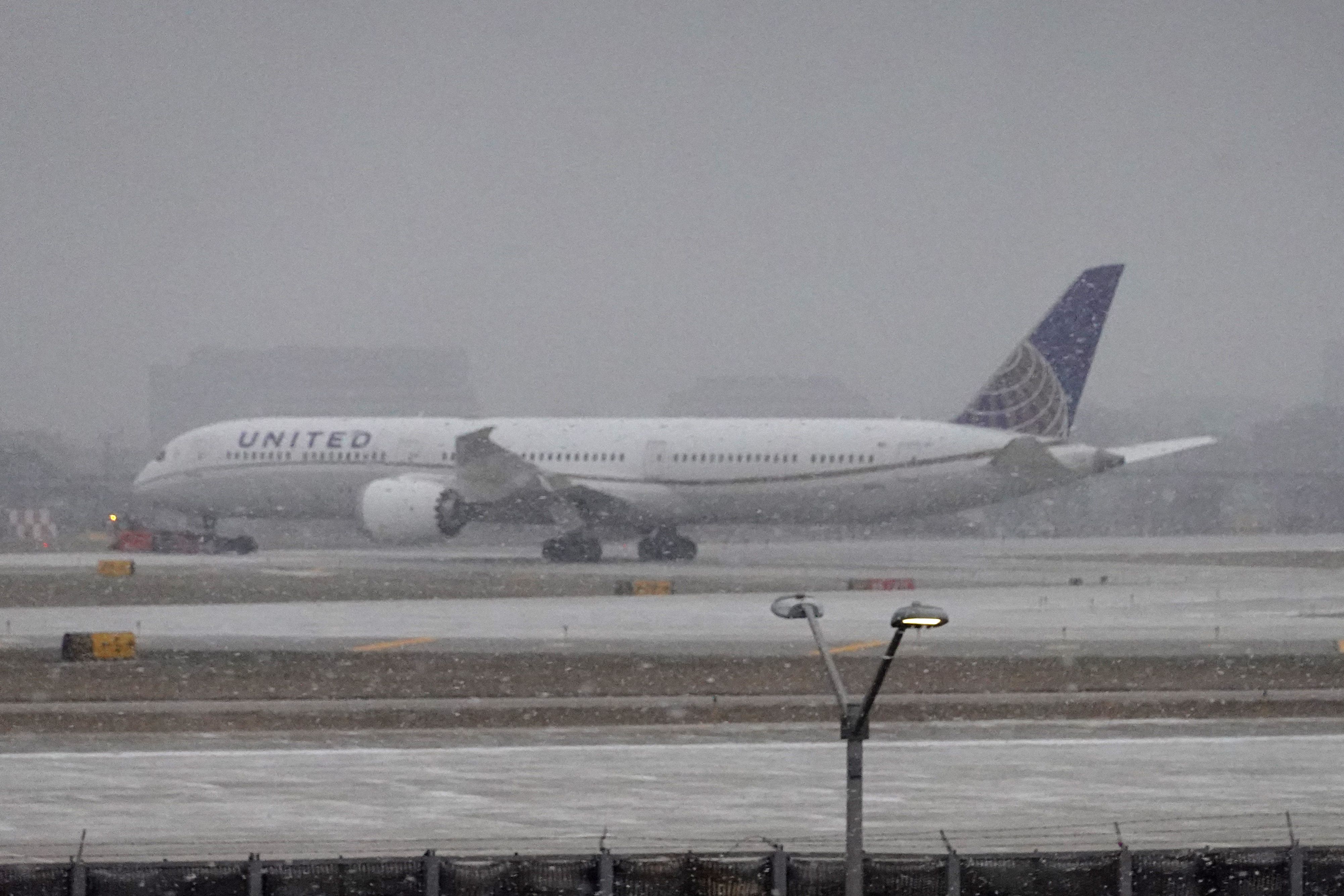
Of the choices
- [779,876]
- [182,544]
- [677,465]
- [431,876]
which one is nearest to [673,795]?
[779,876]

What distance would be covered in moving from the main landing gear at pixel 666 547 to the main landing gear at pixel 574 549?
9.50 ft

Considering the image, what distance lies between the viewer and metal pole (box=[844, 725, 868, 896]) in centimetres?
1589

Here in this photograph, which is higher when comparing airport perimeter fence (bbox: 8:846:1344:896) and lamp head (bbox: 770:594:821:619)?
lamp head (bbox: 770:594:821:619)

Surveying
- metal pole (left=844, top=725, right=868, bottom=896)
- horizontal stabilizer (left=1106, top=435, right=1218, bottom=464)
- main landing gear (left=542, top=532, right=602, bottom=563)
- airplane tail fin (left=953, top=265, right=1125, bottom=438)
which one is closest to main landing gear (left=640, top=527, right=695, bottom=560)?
main landing gear (left=542, top=532, right=602, bottom=563)

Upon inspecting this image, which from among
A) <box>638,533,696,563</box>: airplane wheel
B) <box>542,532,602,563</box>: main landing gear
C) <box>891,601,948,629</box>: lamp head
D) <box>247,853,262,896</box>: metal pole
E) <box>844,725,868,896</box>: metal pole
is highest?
<box>638,533,696,563</box>: airplane wheel

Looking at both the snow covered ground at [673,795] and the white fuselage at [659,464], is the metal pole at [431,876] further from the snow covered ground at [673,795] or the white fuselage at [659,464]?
the white fuselage at [659,464]

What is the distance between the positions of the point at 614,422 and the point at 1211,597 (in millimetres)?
26478

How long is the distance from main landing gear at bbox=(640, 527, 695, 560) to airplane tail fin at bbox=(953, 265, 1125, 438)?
40.5ft

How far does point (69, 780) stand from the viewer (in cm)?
2567

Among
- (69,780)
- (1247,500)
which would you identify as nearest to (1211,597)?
(69,780)

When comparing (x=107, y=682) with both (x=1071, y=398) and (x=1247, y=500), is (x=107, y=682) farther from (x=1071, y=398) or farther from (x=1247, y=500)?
(x=1247, y=500)

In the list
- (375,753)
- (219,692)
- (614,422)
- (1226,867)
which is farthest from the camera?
(614,422)

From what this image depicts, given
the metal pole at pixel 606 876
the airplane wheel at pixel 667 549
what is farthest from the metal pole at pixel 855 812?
the airplane wheel at pixel 667 549

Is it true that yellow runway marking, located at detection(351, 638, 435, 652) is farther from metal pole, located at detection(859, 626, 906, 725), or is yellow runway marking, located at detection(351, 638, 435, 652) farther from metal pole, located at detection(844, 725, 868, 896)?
metal pole, located at detection(844, 725, 868, 896)
